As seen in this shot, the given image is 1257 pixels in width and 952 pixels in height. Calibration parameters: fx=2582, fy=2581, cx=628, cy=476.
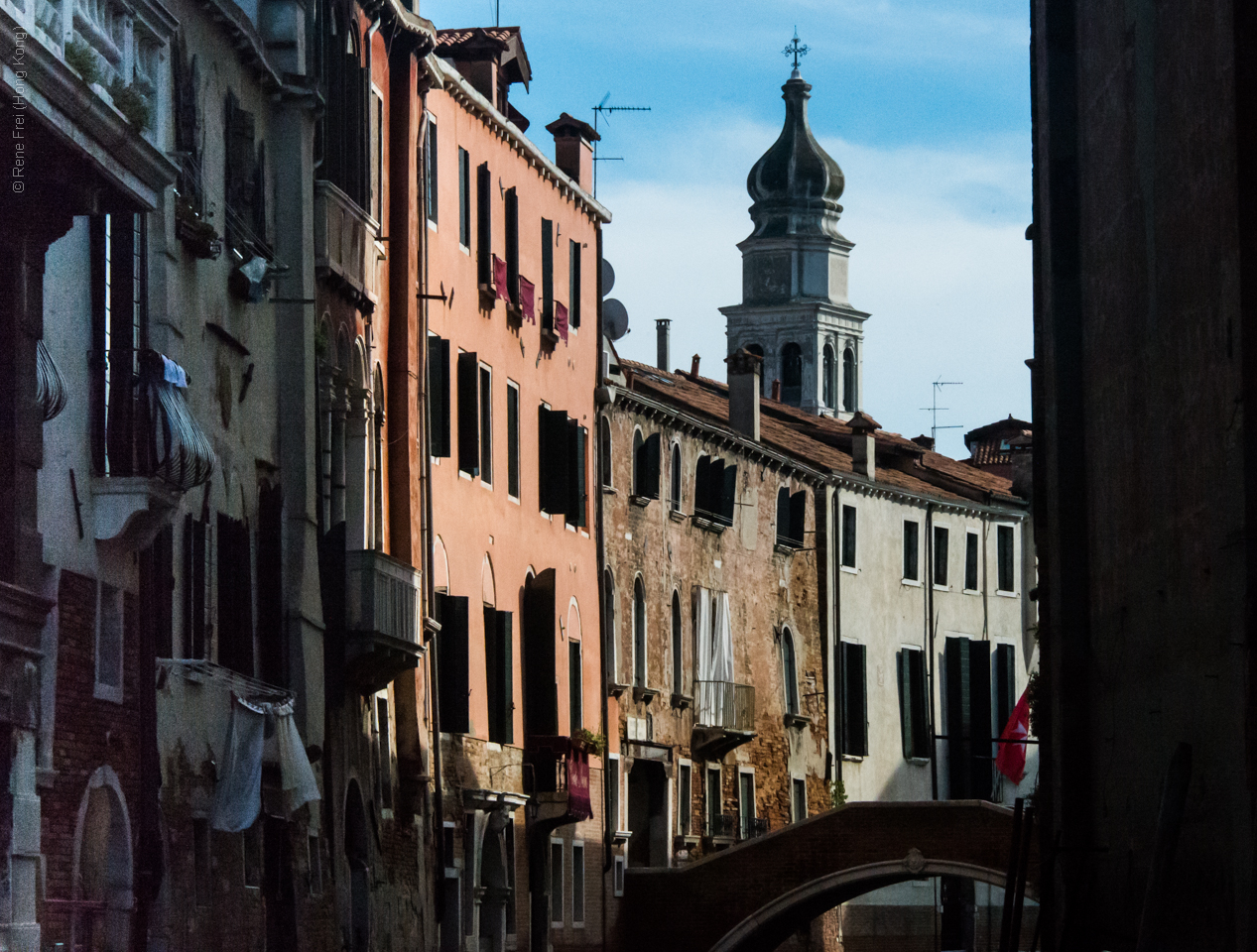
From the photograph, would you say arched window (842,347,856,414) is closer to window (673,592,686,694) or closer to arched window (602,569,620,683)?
window (673,592,686,694)

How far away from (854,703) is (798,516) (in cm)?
308

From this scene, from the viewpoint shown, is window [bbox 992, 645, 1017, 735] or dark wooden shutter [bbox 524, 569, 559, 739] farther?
window [bbox 992, 645, 1017, 735]

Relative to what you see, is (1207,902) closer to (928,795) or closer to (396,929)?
(396,929)

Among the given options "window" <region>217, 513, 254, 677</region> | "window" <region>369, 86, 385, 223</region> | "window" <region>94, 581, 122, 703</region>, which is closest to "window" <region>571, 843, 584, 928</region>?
"window" <region>369, 86, 385, 223</region>

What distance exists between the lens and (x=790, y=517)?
37.9m

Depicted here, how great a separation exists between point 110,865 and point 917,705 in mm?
26937

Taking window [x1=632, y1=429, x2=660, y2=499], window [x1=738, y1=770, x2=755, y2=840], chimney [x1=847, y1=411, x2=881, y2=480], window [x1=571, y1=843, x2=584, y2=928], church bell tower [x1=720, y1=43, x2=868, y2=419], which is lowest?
window [x1=571, y1=843, x2=584, y2=928]

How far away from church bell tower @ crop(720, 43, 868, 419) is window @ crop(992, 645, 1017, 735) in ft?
96.9

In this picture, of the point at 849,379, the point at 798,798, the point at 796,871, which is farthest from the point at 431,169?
the point at 849,379

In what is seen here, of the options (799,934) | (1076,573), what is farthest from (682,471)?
(1076,573)

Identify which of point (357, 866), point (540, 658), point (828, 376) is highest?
point (828, 376)

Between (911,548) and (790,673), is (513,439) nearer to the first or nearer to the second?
Result: (790,673)

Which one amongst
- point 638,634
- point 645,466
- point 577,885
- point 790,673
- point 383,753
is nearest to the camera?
point 383,753

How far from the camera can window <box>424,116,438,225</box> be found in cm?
2498
